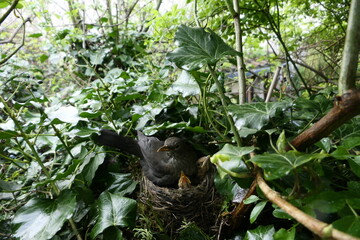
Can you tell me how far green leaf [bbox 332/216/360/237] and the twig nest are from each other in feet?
1.25

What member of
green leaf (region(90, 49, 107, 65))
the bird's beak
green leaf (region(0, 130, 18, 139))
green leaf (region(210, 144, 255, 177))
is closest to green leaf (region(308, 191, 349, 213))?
green leaf (region(210, 144, 255, 177))

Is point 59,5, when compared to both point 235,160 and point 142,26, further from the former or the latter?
point 235,160

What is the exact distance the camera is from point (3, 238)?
2.16 ft

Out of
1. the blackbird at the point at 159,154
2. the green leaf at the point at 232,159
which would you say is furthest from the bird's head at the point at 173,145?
the green leaf at the point at 232,159

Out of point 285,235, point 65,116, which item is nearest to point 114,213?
point 65,116

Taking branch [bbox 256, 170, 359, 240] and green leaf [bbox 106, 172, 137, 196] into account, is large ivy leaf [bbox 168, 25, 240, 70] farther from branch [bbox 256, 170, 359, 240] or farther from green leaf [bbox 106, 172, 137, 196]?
green leaf [bbox 106, 172, 137, 196]

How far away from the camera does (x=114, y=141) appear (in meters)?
0.72

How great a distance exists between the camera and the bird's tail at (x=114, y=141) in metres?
0.72

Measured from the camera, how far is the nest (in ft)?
2.12

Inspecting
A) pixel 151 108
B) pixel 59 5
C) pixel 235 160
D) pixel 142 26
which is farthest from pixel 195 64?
pixel 59 5

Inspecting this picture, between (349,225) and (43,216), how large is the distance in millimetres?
593

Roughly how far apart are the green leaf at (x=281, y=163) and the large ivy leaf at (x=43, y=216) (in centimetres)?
44

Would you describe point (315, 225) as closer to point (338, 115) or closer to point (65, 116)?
point (338, 115)

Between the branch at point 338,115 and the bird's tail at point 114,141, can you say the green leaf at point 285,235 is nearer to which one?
the branch at point 338,115
